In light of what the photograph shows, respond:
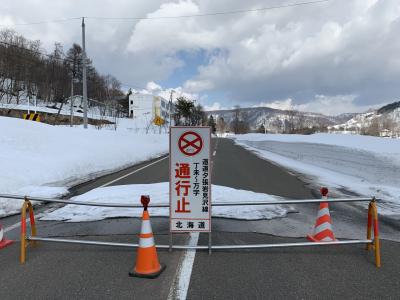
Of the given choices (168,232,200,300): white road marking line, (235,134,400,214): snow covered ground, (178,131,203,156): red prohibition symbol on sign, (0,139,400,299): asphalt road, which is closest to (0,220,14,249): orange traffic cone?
(0,139,400,299): asphalt road

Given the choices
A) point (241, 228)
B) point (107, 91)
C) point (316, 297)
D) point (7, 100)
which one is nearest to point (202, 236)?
point (241, 228)

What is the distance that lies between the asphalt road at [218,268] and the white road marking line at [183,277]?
33 mm

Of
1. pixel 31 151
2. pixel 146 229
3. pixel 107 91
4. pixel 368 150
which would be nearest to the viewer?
pixel 146 229

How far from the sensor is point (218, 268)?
3953 millimetres

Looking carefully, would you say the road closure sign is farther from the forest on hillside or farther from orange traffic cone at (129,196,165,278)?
the forest on hillside

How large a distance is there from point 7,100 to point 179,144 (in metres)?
69.0

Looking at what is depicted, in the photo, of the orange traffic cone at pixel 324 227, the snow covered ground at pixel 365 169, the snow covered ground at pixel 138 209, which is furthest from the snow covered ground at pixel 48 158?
the snow covered ground at pixel 365 169

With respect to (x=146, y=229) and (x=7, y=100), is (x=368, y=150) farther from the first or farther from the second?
(x=7, y=100)

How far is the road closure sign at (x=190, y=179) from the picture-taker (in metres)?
4.34

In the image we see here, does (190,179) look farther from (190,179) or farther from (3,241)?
(3,241)

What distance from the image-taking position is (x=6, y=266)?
4.08 metres

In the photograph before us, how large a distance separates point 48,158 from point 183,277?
38.6 feet

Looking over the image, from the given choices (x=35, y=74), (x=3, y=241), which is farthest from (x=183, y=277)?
(x=35, y=74)

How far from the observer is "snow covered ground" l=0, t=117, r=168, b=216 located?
30.2 feet
